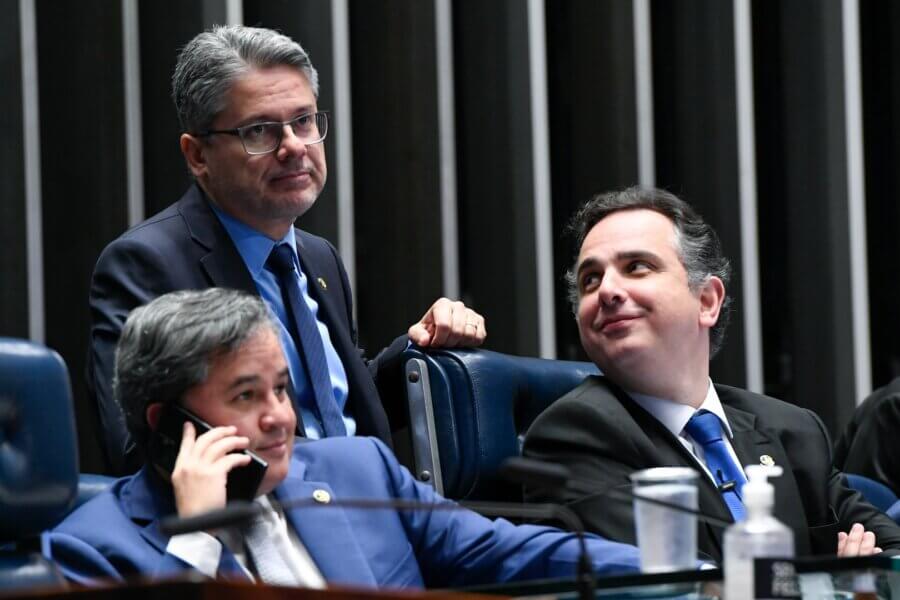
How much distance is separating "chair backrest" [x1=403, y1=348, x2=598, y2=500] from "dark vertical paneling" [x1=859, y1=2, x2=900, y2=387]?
2545 mm

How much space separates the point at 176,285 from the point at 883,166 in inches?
119

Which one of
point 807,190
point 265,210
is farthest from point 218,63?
point 807,190

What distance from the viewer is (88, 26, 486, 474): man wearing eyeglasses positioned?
2.48 meters

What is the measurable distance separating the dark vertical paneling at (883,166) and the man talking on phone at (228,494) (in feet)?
9.79

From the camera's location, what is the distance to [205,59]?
8.30 ft

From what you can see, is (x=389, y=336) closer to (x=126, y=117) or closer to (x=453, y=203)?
(x=453, y=203)

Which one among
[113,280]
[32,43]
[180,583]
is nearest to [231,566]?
[180,583]

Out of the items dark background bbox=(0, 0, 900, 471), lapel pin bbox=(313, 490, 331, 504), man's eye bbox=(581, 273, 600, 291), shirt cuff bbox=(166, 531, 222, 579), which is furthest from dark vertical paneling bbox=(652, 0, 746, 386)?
shirt cuff bbox=(166, 531, 222, 579)

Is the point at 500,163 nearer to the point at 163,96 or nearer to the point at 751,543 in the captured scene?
the point at 163,96

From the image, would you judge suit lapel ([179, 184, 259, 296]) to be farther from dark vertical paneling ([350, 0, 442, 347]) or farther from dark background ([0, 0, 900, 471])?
dark vertical paneling ([350, 0, 442, 347])

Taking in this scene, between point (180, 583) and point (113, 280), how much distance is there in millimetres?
1255

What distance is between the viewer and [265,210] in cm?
254

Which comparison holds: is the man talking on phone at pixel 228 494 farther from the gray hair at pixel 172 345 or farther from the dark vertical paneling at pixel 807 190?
the dark vertical paneling at pixel 807 190

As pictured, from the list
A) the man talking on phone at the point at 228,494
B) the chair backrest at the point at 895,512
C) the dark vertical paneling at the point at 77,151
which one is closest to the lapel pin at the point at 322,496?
the man talking on phone at the point at 228,494
